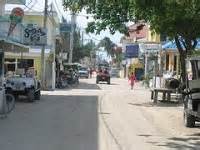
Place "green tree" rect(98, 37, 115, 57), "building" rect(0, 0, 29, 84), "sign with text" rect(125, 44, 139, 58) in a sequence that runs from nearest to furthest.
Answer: "building" rect(0, 0, 29, 84), "sign with text" rect(125, 44, 139, 58), "green tree" rect(98, 37, 115, 57)

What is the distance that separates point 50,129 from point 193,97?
4.48m

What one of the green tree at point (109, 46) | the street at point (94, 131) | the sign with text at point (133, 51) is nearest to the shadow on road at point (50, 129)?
the street at point (94, 131)

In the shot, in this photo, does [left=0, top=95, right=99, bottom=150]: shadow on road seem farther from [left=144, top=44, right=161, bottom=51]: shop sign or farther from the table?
[left=144, top=44, right=161, bottom=51]: shop sign

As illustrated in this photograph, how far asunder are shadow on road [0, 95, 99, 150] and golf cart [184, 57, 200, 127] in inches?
116

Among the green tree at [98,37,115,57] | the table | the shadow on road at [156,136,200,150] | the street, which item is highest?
the green tree at [98,37,115,57]

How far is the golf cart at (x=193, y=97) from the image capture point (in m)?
19.7

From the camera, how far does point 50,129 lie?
18688mm

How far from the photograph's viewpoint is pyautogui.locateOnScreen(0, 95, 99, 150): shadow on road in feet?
49.5

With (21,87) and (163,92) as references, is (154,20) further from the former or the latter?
(21,87)

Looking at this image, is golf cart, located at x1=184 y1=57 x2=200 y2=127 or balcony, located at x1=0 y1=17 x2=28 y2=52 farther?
balcony, located at x1=0 y1=17 x2=28 y2=52

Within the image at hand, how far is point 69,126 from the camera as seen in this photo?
1980cm

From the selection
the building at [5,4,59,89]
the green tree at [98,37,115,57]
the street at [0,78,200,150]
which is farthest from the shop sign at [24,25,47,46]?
the green tree at [98,37,115,57]

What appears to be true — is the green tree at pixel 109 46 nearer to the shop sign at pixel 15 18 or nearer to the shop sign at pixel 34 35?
the shop sign at pixel 34 35

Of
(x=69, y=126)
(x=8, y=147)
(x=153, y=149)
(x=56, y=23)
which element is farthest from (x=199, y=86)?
(x=56, y=23)
